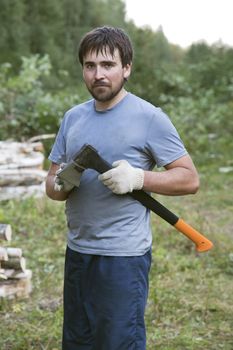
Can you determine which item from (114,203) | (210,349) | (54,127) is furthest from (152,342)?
(54,127)

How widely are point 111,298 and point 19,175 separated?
15.4 ft

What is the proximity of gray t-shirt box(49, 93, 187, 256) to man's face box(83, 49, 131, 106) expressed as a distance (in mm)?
66

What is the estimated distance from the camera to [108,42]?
7.43 feet

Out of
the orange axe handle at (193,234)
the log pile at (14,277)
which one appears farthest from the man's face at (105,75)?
the log pile at (14,277)

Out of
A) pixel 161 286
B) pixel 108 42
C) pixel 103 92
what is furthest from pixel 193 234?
pixel 161 286

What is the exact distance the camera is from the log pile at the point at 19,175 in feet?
22.2

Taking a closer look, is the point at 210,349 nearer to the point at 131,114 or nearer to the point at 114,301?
the point at 114,301

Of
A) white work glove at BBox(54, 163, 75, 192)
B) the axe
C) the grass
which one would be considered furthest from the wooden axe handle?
the grass

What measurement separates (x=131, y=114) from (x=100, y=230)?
50 cm

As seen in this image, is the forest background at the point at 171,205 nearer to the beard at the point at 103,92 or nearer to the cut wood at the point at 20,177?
the cut wood at the point at 20,177

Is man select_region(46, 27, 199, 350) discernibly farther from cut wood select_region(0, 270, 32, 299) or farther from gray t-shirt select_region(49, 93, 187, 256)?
cut wood select_region(0, 270, 32, 299)

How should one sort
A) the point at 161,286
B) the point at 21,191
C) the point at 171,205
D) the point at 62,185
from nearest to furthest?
1. the point at 62,185
2. the point at 161,286
3. the point at 21,191
4. the point at 171,205

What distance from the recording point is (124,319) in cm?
232

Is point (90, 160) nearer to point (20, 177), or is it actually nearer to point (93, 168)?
point (93, 168)
